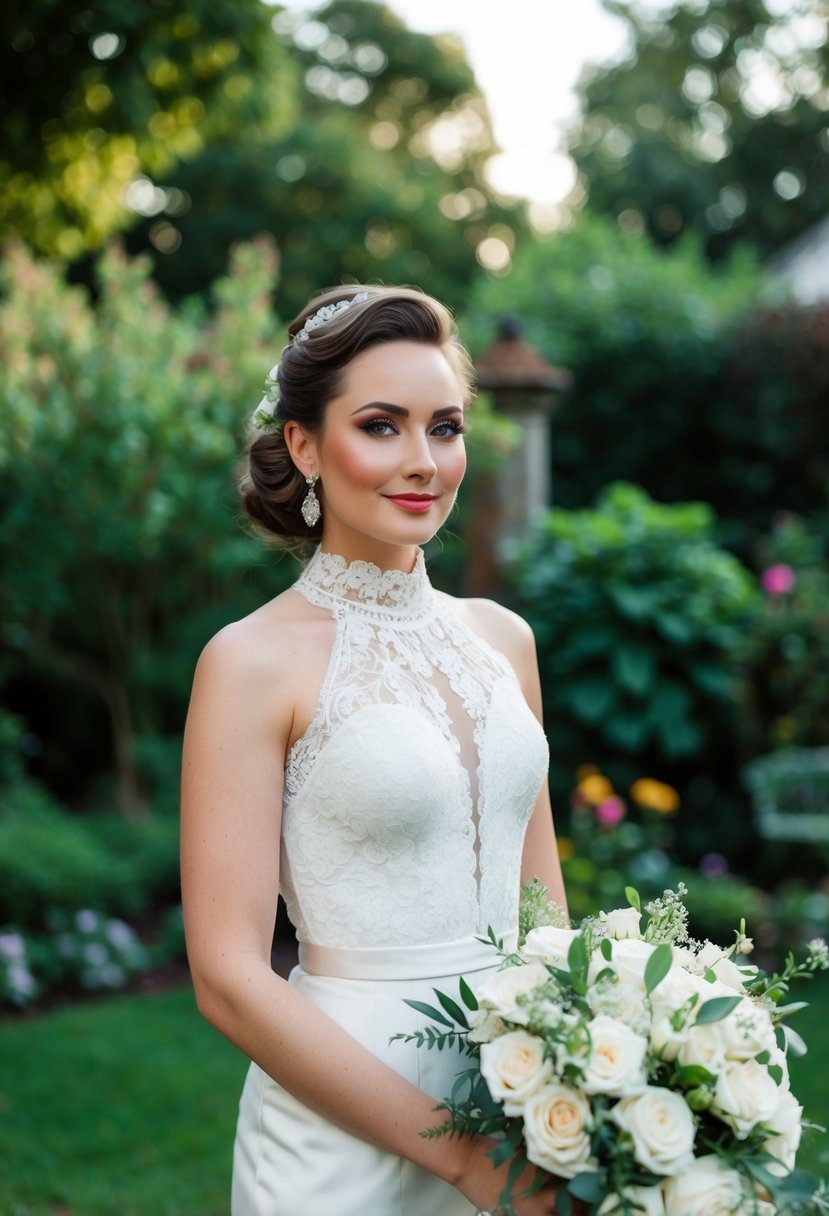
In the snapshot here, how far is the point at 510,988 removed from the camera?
1.65 metres

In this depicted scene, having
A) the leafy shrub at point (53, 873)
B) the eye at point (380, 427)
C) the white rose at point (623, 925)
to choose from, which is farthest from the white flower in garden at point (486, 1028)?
the leafy shrub at point (53, 873)

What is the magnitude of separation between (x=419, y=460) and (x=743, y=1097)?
102 cm

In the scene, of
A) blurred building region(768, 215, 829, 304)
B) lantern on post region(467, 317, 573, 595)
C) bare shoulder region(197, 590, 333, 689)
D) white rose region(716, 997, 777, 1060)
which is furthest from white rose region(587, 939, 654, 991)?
blurred building region(768, 215, 829, 304)

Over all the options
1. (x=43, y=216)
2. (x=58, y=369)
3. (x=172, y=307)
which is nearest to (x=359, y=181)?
(x=172, y=307)

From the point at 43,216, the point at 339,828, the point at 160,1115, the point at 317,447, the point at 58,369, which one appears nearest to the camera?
the point at 339,828

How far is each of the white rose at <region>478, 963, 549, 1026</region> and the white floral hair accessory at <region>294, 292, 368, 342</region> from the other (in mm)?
1069

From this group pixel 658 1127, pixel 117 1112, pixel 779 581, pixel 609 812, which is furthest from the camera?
pixel 779 581

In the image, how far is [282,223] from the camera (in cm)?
1938

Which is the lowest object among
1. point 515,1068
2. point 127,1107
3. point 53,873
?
point 127,1107

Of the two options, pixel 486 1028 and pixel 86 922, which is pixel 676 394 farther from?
pixel 486 1028

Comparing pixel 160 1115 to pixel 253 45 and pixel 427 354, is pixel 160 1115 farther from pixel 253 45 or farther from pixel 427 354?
pixel 253 45

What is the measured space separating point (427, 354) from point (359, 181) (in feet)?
60.3

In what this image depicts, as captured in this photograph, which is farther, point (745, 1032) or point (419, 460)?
point (419, 460)

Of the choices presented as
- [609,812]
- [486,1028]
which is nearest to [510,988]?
[486,1028]
